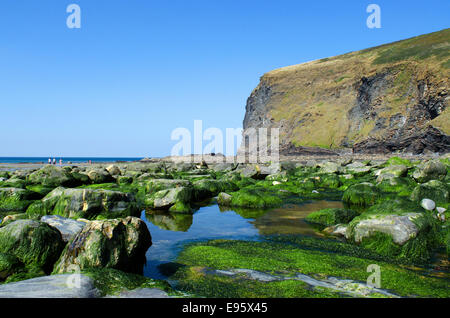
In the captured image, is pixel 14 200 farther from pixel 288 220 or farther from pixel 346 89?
pixel 346 89

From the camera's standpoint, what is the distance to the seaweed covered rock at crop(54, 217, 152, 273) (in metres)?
5.45

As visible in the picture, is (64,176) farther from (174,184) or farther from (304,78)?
(304,78)

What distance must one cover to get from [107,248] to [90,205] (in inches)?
205

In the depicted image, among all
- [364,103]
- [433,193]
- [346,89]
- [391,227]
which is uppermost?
[346,89]

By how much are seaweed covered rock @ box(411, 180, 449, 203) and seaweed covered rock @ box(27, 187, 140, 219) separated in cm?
1007

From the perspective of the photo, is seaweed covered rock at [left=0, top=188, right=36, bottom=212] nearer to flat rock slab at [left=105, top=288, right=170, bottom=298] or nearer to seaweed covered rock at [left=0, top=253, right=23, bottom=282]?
seaweed covered rock at [left=0, top=253, right=23, bottom=282]

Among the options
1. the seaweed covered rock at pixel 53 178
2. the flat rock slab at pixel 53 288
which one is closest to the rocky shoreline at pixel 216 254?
the flat rock slab at pixel 53 288

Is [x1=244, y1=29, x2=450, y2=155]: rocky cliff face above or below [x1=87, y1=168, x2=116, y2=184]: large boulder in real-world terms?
above

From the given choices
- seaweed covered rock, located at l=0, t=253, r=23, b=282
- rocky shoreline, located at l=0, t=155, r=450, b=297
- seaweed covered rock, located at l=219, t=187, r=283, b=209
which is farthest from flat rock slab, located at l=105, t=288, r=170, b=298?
seaweed covered rock, located at l=219, t=187, r=283, b=209

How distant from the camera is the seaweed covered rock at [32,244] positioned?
580 centimetres

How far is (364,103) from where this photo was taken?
228ft

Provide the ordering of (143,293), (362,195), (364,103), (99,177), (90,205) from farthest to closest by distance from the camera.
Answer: (364,103) → (99,177) → (362,195) → (90,205) → (143,293)

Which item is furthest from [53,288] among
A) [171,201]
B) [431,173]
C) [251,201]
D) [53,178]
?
[431,173]

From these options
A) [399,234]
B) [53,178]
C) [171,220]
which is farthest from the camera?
[53,178]
